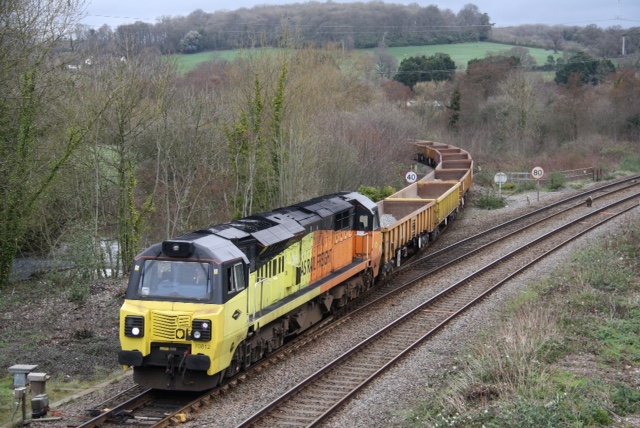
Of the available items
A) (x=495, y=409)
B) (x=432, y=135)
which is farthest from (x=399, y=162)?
(x=495, y=409)

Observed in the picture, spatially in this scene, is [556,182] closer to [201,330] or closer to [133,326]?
[201,330]

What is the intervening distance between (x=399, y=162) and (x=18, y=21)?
1104 inches

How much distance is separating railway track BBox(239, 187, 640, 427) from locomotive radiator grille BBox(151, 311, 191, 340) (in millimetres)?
1949

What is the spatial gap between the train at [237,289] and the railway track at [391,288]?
25 centimetres

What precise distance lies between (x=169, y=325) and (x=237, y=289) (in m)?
1.43

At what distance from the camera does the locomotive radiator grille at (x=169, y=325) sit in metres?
12.1

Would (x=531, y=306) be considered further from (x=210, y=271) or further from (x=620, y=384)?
(x=210, y=271)

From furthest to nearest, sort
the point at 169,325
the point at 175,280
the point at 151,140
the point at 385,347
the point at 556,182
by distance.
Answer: the point at 556,182 → the point at 151,140 → the point at 385,347 → the point at 175,280 → the point at 169,325

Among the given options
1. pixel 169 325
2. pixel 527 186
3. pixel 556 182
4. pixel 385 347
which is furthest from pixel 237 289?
pixel 556 182

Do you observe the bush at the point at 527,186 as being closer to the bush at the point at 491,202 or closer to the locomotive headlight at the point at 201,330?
the bush at the point at 491,202

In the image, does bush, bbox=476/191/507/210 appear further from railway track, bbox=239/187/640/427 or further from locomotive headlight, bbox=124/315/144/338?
locomotive headlight, bbox=124/315/144/338

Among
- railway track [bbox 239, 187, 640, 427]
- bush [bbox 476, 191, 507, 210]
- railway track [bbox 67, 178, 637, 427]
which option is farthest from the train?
bush [bbox 476, 191, 507, 210]

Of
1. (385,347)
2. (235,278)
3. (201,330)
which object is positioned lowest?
(385,347)

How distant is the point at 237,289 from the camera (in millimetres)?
12977
